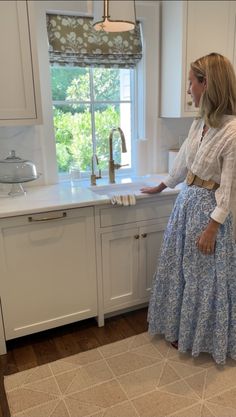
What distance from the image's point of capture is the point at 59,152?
2510 mm

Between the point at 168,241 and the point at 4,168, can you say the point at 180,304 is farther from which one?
the point at 4,168

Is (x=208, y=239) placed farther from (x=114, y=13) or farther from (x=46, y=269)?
(x=114, y=13)

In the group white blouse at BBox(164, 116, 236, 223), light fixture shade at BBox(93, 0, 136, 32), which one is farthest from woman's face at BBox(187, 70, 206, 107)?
light fixture shade at BBox(93, 0, 136, 32)

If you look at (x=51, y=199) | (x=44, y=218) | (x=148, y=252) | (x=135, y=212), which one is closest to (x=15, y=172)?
(x=51, y=199)

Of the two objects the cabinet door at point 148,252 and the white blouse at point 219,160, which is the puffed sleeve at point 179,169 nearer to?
the white blouse at point 219,160

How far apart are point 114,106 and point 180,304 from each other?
5.13 ft

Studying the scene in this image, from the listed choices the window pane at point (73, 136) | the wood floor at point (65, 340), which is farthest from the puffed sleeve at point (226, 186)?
the window pane at point (73, 136)

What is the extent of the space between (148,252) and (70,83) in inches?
51.8

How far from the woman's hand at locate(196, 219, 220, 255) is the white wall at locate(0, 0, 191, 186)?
3.82 feet

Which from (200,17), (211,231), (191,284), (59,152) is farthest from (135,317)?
(200,17)

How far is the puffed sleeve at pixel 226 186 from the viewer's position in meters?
1.55

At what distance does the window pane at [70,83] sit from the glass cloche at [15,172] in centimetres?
60

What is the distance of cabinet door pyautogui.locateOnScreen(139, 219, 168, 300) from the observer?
7.20 feet

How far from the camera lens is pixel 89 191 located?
2.17 meters
